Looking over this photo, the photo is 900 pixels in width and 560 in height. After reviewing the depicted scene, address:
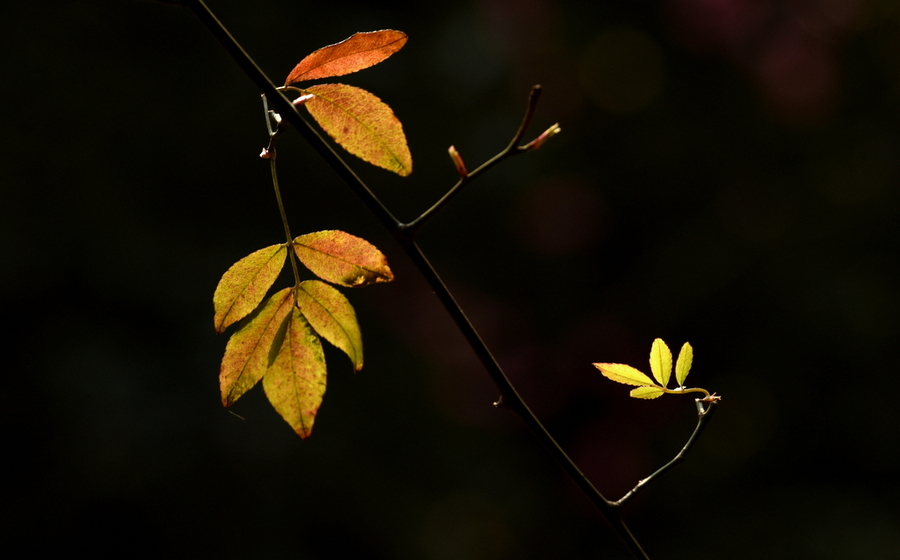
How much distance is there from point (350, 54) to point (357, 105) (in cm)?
3

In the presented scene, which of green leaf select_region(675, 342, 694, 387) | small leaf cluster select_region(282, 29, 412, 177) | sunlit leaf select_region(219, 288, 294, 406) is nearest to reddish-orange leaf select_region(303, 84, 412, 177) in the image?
small leaf cluster select_region(282, 29, 412, 177)

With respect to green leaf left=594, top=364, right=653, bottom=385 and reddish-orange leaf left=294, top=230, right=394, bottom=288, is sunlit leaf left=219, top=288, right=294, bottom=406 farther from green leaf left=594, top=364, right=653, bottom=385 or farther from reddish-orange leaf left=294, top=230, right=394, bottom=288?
green leaf left=594, top=364, right=653, bottom=385

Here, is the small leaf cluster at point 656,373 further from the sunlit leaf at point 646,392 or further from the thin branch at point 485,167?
the thin branch at point 485,167

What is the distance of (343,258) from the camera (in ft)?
1.27

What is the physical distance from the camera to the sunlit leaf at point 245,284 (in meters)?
0.39

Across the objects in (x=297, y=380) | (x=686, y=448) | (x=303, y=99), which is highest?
(x=303, y=99)

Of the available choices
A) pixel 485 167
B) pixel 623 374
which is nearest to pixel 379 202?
pixel 485 167

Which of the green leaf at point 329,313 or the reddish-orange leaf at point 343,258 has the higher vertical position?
the reddish-orange leaf at point 343,258

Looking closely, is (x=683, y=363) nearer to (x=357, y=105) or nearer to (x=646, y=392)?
(x=646, y=392)

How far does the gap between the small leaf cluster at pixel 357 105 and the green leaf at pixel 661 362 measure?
0.71 ft

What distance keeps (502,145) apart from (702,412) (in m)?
2.29

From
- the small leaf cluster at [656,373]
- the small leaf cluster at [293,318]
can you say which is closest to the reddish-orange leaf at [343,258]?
the small leaf cluster at [293,318]

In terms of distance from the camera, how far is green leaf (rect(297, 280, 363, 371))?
0.39 metres

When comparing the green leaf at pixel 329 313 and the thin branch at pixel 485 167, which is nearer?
the thin branch at pixel 485 167
